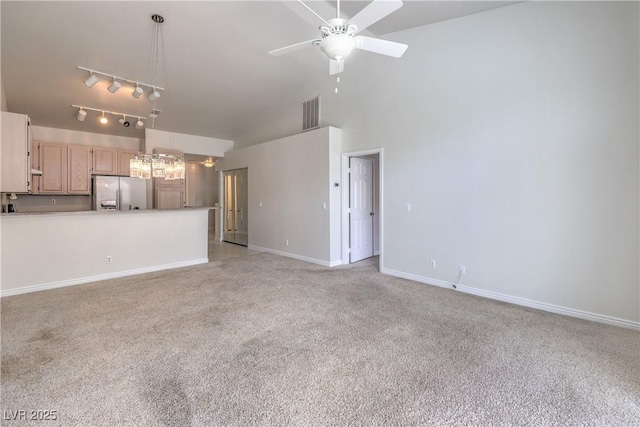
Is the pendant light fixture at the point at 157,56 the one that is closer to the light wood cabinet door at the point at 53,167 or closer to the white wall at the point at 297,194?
the white wall at the point at 297,194

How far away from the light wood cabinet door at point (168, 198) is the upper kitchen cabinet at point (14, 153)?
3.00 meters

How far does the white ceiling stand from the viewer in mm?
3625

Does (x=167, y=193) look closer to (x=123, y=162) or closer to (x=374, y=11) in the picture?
(x=123, y=162)

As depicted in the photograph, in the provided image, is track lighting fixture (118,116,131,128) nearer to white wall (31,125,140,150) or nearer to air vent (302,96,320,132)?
white wall (31,125,140,150)

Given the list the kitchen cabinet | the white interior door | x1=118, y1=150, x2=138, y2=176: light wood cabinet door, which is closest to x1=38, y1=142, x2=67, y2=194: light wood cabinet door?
x1=118, y1=150, x2=138, y2=176: light wood cabinet door

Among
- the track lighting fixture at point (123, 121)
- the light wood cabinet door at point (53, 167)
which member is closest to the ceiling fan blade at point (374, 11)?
the track lighting fixture at point (123, 121)

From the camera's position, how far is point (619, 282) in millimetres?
2984

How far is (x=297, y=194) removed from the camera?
238 inches

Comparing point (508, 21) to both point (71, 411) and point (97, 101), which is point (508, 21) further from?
point (97, 101)

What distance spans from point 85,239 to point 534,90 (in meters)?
6.56

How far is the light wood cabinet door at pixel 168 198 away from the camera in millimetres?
6973

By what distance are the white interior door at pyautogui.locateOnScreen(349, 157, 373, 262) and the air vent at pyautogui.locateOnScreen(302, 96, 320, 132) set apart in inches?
45.1

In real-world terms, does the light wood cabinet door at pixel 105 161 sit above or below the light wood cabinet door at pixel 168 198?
above

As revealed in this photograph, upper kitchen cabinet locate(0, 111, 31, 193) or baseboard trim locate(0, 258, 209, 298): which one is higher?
upper kitchen cabinet locate(0, 111, 31, 193)
